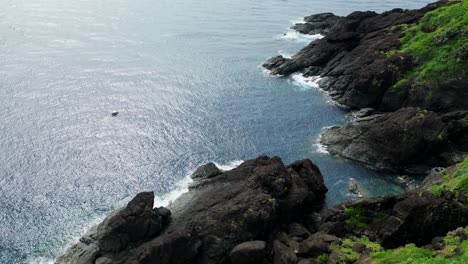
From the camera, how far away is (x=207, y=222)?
48625mm

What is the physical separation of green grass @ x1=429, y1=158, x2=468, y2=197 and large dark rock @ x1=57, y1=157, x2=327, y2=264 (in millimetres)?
14944

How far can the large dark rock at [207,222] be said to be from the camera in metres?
45.6

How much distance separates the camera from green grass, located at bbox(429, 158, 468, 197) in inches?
1761

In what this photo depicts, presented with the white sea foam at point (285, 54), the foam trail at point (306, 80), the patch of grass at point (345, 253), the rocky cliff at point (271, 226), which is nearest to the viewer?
the patch of grass at point (345, 253)

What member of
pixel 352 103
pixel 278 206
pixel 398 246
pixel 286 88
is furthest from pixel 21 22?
pixel 398 246

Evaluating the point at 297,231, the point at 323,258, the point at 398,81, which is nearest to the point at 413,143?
the point at 398,81

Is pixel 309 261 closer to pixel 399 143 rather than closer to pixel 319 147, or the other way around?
pixel 399 143

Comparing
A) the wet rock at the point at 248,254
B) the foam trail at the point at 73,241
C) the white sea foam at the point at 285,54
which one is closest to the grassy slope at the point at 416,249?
the wet rock at the point at 248,254

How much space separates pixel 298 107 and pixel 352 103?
10.4 metres

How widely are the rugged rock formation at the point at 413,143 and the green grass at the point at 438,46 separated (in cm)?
1271

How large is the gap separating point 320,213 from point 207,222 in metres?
15.8

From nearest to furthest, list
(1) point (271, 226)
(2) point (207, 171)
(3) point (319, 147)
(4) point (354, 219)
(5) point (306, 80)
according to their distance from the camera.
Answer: (4) point (354, 219)
(1) point (271, 226)
(2) point (207, 171)
(3) point (319, 147)
(5) point (306, 80)

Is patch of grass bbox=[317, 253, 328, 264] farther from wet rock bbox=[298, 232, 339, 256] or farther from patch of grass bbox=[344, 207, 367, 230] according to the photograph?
patch of grass bbox=[344, 207, 367, 230]

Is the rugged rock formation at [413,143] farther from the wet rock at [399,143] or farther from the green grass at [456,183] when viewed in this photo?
the green grass at [456,183]
